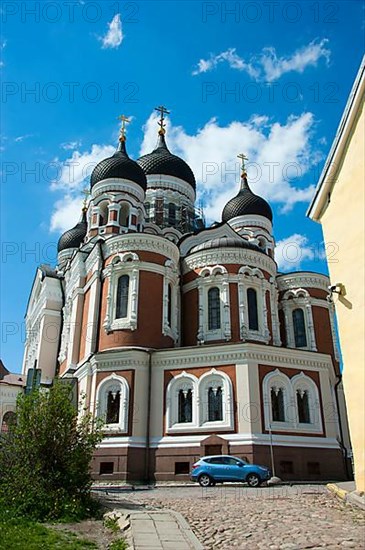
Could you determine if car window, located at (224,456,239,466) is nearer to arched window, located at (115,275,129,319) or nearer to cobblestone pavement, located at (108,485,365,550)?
cobblestone pavement, located at (108,485,365,550)

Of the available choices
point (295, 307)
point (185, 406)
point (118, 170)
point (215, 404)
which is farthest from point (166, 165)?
point (215, 404)

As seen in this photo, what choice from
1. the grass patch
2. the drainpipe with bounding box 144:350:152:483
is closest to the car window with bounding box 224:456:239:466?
the drainpipe with bounding box 144:350:152:483

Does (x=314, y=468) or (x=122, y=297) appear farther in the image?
(x=122, y=297)

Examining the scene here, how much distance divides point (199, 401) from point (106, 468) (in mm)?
4674

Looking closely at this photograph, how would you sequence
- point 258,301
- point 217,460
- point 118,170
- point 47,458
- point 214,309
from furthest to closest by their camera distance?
point 118,170 → point 258,301 → point 214,309 → point 217,460 → point 47,458

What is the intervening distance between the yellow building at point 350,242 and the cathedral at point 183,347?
10.6m

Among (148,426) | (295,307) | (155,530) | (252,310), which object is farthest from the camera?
(295,307)

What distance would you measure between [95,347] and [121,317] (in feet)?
6.49

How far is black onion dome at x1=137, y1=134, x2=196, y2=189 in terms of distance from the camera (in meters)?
38.0

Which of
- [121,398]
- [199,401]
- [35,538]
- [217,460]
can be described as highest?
[121,398]

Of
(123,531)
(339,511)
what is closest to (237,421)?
(339,511)

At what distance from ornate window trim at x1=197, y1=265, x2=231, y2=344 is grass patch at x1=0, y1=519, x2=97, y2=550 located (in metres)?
17.1

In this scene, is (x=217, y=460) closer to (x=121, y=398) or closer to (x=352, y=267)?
(x=121, y=398)

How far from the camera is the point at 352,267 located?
417 inches
